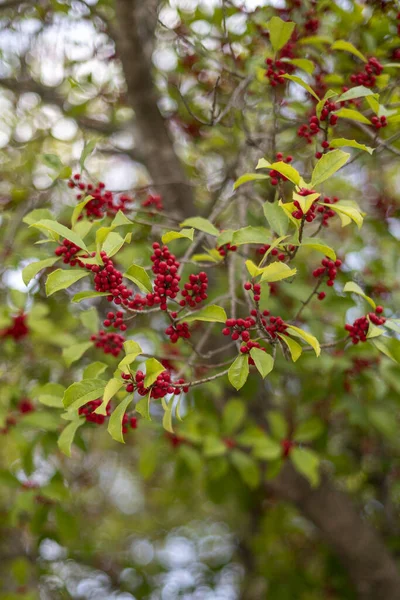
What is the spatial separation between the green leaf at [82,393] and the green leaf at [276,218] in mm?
642

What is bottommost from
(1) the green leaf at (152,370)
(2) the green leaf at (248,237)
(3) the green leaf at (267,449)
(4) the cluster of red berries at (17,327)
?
(3) the green leaf at (267,449)

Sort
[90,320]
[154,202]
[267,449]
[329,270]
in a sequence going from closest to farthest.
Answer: [329,270], [90,320], [154,202], [267,449]

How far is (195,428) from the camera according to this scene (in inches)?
104

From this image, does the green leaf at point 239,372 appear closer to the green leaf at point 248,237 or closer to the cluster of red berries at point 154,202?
the green leaf at point 248,237

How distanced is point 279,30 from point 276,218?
77cm

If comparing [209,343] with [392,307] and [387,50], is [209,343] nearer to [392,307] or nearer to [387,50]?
[392,307]

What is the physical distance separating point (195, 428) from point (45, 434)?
0.72m

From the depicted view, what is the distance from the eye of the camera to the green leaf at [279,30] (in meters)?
1.80

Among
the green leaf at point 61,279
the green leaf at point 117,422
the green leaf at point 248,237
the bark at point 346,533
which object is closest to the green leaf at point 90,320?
the green leaf at point 61,279

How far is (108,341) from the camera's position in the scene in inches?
75.6

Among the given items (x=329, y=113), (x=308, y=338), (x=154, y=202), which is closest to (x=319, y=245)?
(x=308, y=338)

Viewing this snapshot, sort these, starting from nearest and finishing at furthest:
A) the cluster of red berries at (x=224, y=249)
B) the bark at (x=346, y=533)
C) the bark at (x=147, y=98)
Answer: the cluster of red berries at (x=224, y=249) → the bark at (x=147, y=98) → the bark at (x=346, y=533)

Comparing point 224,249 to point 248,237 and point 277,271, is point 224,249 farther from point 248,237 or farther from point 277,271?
point 277,271

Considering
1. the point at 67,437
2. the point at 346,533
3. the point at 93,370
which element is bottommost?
the point at 346,533
